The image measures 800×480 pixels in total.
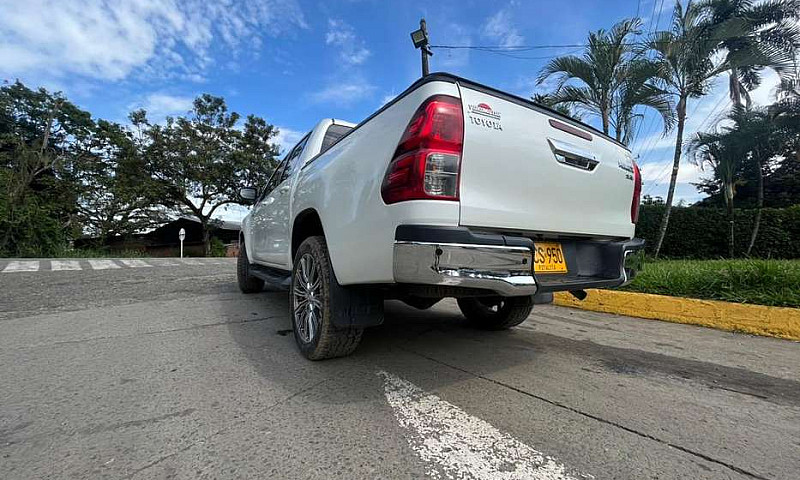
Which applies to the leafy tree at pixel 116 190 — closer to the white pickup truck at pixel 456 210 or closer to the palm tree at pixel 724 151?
the white pickup truck at pixel 456 210

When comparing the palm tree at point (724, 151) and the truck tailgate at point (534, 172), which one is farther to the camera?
the palm tree at point (724, 151)

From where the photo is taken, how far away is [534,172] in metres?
1.88

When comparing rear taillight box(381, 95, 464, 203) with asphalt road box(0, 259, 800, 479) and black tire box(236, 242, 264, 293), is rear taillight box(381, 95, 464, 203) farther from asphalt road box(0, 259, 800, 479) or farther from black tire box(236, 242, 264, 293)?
black tire box(236, 242, 264, 293)

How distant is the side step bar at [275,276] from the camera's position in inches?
111

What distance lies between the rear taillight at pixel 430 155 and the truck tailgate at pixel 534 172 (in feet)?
0.18

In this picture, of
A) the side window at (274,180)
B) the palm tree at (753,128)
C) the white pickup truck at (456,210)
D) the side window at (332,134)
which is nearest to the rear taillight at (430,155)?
the white pickup truck at (456,210)

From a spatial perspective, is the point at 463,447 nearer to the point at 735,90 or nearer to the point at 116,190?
the point at 735,90

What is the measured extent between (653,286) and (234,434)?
4745 mm

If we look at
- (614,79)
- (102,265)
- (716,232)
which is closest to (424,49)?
(614,79)

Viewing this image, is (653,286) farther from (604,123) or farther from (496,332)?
(604,123)

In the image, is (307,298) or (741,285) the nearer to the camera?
(307,298)

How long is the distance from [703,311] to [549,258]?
2.79 m

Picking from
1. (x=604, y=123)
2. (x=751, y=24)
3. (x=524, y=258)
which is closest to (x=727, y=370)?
(x=524, y=258)

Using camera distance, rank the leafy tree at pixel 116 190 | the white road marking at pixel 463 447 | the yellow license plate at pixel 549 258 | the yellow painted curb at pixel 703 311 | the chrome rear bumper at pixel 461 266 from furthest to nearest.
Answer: the leafy tree at pixel 116 190 → the yellow painted curb at pixel 703 311 → the yellow license plate at pixel 549 258 → the chrome rear bumper at pixel 461 266 → the white road marking at pixel 463 447
